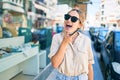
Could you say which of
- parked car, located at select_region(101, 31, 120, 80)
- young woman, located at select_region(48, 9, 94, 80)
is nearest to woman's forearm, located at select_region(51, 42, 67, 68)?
young woman, located at select_region(48, 9, 94, 80)

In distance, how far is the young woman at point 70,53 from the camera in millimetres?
1586

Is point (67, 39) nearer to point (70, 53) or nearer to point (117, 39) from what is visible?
point (70, 53)

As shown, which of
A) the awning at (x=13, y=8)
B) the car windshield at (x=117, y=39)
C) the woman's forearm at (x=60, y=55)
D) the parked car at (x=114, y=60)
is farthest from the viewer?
the car windshield at (x=117, y=39)

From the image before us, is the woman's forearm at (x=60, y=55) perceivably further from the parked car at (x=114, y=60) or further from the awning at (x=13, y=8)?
the awning at (x=13, y=8)

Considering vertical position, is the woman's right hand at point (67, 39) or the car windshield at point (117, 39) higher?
the woman's right hand at point (67, 39)

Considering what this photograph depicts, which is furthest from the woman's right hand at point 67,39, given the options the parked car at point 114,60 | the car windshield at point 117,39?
the car windshield at point 117,39

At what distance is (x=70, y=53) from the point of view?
1.61 metres

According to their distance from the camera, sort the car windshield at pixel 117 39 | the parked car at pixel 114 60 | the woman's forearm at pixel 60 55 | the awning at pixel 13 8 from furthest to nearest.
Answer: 1. the car windshield at pixel 117 39
2. the awning at pixel 13 8
3. the parked car at pixel 114 60
4. the woman's forearm at pixel 60 55

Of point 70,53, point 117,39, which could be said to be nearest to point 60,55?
point 70,53

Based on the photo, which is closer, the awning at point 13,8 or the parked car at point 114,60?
the parked car at point 114,60

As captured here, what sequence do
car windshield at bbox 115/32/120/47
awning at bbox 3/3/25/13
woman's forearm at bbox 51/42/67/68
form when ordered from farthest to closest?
car windshield at bbox 115/32/120/47 < awning at bbox 3/3/25/13 < woman's forearm at bbox 51/42/67/68

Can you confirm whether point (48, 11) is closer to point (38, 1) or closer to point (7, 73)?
point (38, 1)

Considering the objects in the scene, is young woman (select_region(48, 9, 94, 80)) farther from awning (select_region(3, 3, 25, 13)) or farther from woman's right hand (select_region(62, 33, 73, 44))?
awning (select_region(3, 3, 25, 13))

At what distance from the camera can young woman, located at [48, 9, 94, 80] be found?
159 centimetres
